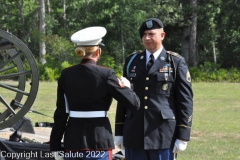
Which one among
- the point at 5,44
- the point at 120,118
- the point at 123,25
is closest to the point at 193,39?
the point at 123,25

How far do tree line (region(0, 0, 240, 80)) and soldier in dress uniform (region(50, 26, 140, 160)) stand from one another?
21.9 m

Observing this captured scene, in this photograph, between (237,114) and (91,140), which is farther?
(237,114)

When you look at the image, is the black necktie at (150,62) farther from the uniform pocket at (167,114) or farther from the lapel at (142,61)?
the uniform pocket at (167,114)

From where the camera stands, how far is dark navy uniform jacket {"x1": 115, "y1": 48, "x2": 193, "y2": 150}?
449 centimetres

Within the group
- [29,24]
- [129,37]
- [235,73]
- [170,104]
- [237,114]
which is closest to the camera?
[170,104]

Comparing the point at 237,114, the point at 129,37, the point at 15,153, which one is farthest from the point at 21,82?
the point at 129,37

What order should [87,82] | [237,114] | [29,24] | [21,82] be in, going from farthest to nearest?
[29,24]
[237,114]
[21,82]
[87,82]

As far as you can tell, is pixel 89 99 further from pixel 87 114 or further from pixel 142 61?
pixel 142 61

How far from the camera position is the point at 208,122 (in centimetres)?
1145

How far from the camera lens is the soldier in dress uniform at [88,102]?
13.5 ft

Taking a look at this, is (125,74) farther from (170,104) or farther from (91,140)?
(91,140)

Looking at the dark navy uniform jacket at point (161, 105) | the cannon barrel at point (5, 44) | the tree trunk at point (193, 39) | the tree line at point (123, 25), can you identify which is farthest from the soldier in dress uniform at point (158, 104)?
the tree trunk at point (193, 39)

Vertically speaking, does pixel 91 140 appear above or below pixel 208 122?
above

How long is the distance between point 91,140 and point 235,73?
22.5 metres
